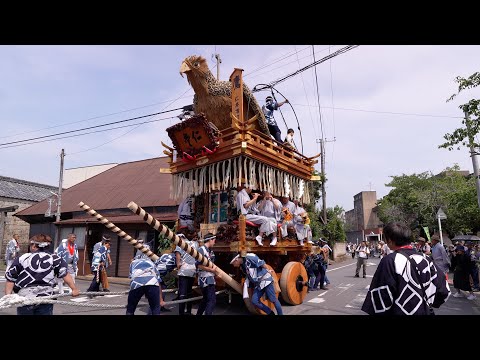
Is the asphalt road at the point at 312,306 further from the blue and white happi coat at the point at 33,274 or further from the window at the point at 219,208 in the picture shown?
the blue and white happi coat at the point at 33,274

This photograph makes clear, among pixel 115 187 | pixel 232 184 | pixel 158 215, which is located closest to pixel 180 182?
pixel 232 184

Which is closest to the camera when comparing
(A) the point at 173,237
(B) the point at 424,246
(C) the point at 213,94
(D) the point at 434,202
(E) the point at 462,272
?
(A) the point at 173,237

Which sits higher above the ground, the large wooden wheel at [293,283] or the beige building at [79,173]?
the beige building at [79,173]

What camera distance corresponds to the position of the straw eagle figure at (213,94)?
8.51 meters

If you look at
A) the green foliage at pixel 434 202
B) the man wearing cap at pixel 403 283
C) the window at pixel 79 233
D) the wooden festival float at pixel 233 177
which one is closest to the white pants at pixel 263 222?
the wooden festival float at pixel 233 177

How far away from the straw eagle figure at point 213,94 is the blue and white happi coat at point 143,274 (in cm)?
466

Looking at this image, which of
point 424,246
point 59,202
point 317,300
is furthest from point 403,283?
point 59,202

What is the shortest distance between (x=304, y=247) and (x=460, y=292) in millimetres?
5840

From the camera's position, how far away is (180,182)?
908 cm

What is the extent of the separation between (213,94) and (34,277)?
6079 millimetres

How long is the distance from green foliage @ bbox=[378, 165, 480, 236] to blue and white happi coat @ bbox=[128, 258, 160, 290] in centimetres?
2171

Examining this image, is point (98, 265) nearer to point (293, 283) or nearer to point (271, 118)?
point (293, 283)

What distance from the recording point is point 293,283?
25.1ft

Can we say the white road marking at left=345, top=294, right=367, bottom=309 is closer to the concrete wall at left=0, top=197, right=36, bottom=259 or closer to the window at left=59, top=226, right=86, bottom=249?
the window at left=59, top=226, right=86, bottom=249
